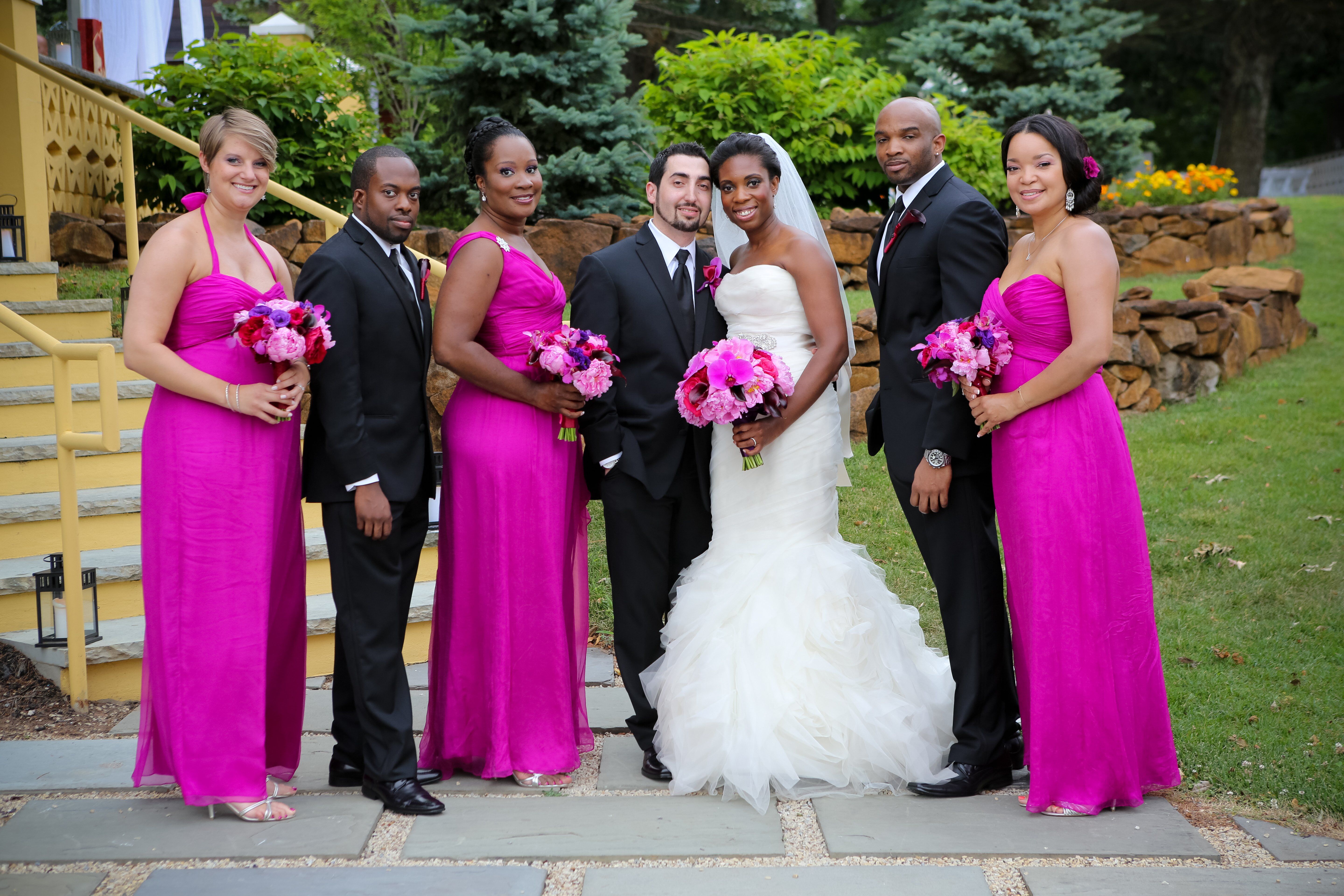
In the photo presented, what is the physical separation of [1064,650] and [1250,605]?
8.70 feet

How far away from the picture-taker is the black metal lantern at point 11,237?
7559mm

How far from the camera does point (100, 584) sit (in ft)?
17.1

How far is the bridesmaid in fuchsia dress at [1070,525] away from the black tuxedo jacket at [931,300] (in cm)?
14

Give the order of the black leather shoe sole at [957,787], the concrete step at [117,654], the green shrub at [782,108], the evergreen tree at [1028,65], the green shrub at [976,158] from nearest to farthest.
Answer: the black leather shoe sole at [957,787] < the concrete step at [117,654] < the green shrub at [782,108] < the green shrub at [976,158] < the evergreen tree at [1028,65]

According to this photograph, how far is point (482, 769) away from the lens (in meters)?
4.21

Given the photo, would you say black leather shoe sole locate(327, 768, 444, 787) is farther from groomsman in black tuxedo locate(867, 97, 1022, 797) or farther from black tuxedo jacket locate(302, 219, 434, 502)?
groomsman in black tuxedo locate(867, 97, 1022, 797)

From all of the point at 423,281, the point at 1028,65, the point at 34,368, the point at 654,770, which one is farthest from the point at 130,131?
the point at 1028,65

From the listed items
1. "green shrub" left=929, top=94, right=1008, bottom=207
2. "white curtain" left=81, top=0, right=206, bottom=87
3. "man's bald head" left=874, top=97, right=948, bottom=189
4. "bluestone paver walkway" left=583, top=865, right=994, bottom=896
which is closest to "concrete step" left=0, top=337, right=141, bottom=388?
"bluestone paver walkway" left=583, top=865, right=994, bottom=896

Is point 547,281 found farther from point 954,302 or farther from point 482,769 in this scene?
point 482,769

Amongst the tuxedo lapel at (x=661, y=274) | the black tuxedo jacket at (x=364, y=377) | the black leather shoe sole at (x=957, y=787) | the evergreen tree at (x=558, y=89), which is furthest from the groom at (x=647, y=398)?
the evergreen tree at (x=558, y=89)

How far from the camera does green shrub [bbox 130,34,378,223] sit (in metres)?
9.05

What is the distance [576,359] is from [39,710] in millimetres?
3059

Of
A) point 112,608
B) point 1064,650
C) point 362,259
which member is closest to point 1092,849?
point 1064,650

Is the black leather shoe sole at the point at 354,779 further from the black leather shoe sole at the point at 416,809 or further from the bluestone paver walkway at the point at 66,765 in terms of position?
the bluestone paver walkway at the point at 66,765
